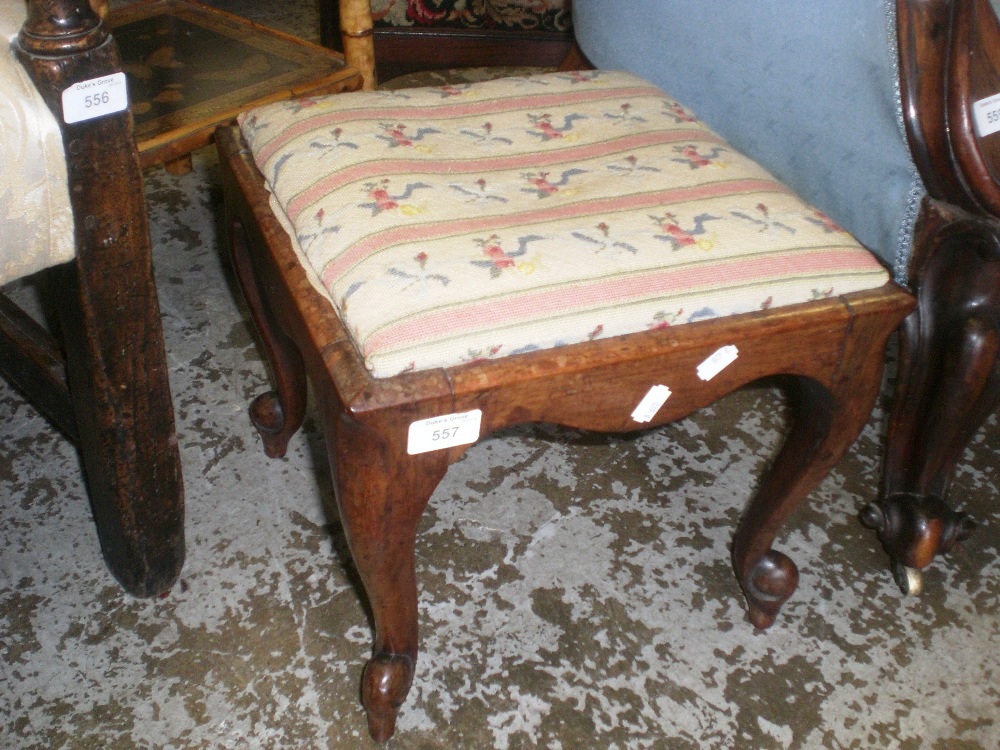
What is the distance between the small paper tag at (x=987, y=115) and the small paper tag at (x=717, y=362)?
0.33m

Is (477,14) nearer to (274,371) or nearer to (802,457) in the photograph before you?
(274,371)

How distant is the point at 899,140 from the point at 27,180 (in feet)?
2.73

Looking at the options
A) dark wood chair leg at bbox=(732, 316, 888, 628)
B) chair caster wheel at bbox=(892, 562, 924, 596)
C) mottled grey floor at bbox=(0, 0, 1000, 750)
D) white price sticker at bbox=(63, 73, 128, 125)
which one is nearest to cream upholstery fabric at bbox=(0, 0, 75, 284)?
white price sticker at bbox=(63, 73, 128, 125)

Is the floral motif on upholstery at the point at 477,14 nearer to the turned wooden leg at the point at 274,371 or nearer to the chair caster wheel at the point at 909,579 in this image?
the turned wooden leg at the point at 274,371

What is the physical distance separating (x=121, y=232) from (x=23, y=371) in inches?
13.0

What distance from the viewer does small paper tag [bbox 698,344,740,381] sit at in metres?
0.82

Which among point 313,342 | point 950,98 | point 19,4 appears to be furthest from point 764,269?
point 19,4

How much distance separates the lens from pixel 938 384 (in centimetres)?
105

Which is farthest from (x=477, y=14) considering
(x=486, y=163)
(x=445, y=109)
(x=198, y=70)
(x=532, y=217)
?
(x=532, y=217)

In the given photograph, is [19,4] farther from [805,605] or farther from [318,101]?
[805,605]

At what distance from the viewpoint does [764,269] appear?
0.82 meters

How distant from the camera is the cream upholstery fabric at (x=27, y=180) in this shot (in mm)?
747

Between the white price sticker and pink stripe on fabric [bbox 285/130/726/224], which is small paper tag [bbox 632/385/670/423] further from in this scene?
the white price sticker

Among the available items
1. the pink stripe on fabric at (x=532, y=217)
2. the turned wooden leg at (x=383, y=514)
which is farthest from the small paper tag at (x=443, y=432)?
the pink stripe on fabric at (x=532, y=217)
